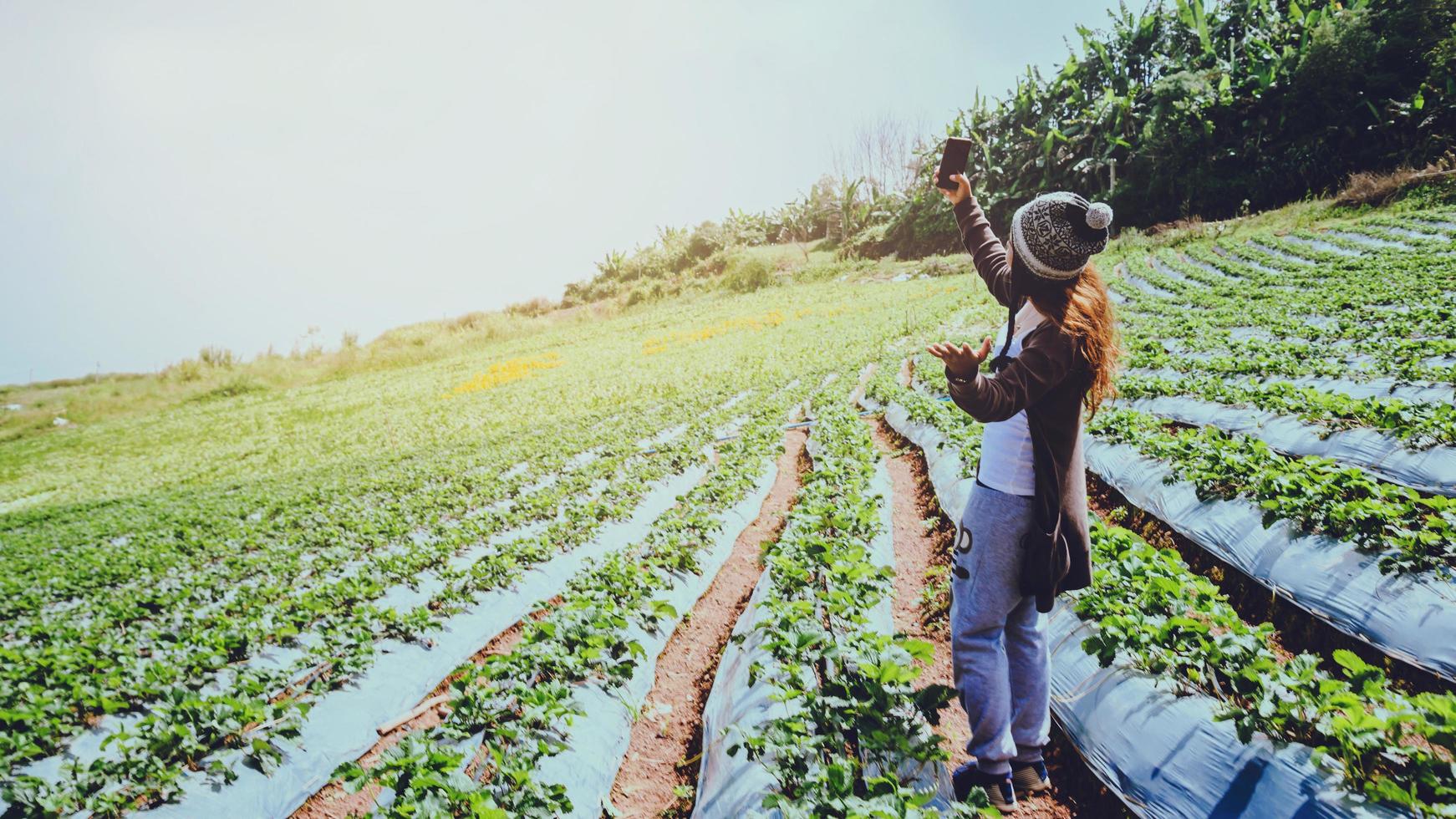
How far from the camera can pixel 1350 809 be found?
1.92 m

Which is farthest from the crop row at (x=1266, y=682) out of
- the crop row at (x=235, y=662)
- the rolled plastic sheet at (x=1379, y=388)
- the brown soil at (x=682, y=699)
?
the crop row at (x=235, y=662)

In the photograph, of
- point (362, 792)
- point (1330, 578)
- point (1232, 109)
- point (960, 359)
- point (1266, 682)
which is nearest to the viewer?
point (960, 359)

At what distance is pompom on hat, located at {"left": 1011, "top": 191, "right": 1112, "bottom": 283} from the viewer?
7.04 feet

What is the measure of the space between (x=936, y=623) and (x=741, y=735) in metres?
2.46

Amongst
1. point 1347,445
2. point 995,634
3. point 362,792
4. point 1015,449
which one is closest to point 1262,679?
point 995,634

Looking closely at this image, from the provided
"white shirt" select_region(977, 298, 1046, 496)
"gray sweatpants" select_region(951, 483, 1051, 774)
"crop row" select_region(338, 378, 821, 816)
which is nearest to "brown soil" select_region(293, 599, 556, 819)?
"crop row" select_region(338, 378, 821, 816)

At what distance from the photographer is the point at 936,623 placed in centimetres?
471

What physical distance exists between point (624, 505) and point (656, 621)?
9.89 feet

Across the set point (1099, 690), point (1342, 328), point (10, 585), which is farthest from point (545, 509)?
point (1342, 328)

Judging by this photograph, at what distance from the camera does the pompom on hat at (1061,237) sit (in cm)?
214

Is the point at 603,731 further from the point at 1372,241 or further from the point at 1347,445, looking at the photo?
the point at 1372,241

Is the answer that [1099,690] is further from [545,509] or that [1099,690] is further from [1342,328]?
[1342,328]

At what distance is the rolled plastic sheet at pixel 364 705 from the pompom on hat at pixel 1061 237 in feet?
13.4

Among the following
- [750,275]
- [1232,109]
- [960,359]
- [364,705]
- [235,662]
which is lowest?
[364,705]
